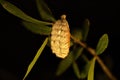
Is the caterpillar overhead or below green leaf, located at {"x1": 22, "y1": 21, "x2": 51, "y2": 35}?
overhead

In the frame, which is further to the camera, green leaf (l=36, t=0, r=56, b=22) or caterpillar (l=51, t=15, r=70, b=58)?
green leaf (l=36, t=0, r=56, b=22)

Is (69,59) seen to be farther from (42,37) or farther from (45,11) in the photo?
(42,37)

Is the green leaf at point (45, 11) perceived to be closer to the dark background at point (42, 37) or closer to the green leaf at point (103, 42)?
the green leaf at point (103, 42)

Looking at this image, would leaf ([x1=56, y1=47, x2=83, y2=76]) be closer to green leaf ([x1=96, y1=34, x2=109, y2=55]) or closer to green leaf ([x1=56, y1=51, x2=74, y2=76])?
green leaf ([x1=56, y1=51, x2=74, y2=76])

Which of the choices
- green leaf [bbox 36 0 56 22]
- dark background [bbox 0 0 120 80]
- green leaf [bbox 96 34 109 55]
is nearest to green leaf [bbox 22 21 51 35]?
green leaf [bbox 36 0 56 22]

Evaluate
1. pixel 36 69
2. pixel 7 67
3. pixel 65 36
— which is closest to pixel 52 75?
pixel 36 69

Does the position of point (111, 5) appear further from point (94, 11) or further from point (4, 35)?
point (4, 35)

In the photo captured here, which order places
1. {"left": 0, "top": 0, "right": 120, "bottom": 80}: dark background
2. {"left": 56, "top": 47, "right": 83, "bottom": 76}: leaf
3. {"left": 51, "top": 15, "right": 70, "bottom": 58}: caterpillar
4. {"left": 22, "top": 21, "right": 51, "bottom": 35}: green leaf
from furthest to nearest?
{"left": 0, "top": 0, "right": 120, "bottom": 80}: dark background < {"left": 56, "top": 47, "right": 83, "bottom": 76}: leaf < {"left": 22, "top": 21, "right": 51, "bottom": 35}: green leaf < {"left": 51, "top": 15, "right": 70, "bottom": 58}: caterpillar

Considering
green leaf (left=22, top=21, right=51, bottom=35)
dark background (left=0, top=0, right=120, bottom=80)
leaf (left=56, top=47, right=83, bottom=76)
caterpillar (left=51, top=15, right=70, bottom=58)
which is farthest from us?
dark background (left=0, top=0, right=120, bottom=80)

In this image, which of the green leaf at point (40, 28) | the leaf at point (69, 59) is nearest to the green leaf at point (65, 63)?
the leaf at point (69, 59)

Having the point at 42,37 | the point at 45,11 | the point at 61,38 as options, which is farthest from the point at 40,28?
the point at 42,37
